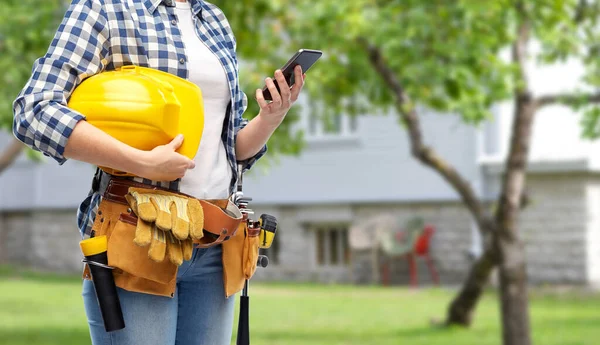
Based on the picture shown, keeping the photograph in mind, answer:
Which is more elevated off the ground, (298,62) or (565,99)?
(565,99)

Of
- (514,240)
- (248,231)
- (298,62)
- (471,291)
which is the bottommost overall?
(471,291)

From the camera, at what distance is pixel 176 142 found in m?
2.30

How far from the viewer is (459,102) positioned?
8250 mm

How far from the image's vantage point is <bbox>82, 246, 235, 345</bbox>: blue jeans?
94.9 inches

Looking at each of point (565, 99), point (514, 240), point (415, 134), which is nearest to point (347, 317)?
point (415, 134)

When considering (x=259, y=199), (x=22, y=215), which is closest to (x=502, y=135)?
(x=259, y=199)

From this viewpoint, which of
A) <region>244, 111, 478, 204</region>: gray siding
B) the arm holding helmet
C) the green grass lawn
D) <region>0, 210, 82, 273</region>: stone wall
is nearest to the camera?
the arm holding helmet

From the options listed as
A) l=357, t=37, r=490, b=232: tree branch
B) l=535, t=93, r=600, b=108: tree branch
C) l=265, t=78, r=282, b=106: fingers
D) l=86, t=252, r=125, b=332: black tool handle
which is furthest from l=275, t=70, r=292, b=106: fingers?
l=535, t=93, r=600, b=108: tree branch

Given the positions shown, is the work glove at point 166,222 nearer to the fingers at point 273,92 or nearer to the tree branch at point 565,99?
the fingers at point 273,92

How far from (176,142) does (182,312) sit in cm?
48

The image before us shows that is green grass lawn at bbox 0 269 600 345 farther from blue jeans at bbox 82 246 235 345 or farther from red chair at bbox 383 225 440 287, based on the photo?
blue jeans at bbox 82 246 235 345

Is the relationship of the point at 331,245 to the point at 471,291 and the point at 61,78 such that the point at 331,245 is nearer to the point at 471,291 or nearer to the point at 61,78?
the point at 471,291

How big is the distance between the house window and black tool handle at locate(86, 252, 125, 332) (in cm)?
1730

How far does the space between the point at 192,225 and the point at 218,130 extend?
0.31 meters
